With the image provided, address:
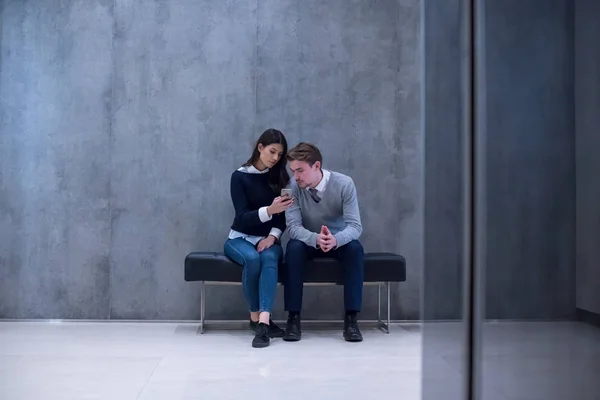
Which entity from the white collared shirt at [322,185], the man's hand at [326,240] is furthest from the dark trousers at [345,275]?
the white collared shirt at [322,185]

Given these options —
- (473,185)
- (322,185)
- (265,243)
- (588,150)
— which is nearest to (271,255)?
(265,243)

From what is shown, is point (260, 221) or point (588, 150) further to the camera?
point (260, 221)

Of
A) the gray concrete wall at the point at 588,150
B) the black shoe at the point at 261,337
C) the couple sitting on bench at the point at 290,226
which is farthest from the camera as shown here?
the couple sitting on bench at the point at 290,226

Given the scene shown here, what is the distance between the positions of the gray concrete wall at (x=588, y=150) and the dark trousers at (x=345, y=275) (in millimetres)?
3073

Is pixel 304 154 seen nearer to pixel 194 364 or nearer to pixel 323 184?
pixel 323 184

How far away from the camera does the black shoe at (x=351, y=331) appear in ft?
12.0

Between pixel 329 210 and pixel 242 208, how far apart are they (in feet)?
1.82

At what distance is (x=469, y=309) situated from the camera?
982 mm

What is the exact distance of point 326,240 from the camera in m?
3.81

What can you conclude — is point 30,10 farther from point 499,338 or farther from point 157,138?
point 499,338

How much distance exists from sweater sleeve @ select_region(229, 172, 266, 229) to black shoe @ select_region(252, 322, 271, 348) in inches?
26.8

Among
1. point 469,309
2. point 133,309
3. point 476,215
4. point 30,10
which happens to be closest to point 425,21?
point 476,215

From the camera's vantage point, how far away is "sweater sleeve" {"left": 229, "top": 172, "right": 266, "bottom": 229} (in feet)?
12.8

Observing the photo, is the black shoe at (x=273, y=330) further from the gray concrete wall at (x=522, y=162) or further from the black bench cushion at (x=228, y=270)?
the gray concrete wall at (x=522, y=162)
